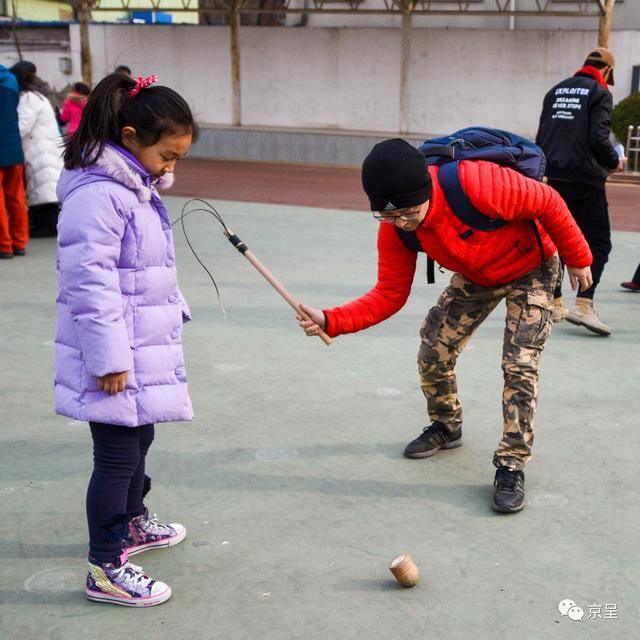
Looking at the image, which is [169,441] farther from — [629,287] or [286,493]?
[629,287]

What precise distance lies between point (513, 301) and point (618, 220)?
722cm

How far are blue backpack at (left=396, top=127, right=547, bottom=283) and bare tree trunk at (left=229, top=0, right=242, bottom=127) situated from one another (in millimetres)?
16919

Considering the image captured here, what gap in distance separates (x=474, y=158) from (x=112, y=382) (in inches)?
54.8

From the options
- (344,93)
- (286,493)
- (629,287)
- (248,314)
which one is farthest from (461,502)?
(344,93)

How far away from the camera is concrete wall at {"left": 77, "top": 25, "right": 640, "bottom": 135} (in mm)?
17859

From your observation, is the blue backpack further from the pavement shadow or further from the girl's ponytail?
the pavement shadow

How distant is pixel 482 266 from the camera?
3.21 m

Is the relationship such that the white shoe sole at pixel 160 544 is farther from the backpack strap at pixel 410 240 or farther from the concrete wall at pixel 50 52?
the concrete wall at pixel 50 52

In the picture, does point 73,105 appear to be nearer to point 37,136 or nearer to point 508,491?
point 37,136

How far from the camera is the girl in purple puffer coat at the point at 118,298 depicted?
2467 millimetres

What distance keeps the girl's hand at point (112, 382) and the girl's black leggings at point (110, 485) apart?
12cm

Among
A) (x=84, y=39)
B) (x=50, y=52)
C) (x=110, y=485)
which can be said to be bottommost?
(x=110, y=485)

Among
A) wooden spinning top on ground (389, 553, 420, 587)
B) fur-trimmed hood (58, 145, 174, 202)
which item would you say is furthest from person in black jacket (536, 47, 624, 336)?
fur-trimmed hood (58, 145, 174, 202)

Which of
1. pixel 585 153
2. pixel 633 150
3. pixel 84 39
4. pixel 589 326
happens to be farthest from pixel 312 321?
pixel 84 39
